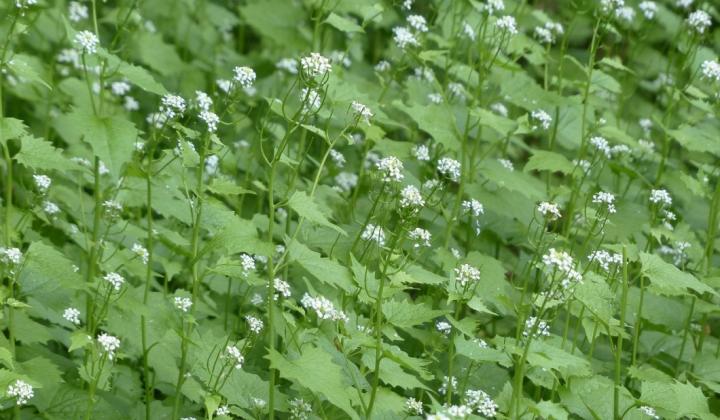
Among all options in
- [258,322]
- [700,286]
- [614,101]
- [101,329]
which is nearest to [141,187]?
[101,329]

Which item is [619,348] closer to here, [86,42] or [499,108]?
[86,42]

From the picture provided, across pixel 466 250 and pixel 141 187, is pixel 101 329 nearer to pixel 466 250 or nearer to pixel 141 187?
pixel 141 187

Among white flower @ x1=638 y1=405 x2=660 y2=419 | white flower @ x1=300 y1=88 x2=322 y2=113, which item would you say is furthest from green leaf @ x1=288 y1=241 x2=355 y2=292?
white flower @ x1=638 y1=405 x2=660 y2=419

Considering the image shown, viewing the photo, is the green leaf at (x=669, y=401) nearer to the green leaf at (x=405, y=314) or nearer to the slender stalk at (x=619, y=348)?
the slender stalk at (x=619, y=348)

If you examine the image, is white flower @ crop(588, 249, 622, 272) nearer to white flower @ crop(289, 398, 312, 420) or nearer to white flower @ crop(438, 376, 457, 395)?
white flower @ crop(438, 376, 457, 395)

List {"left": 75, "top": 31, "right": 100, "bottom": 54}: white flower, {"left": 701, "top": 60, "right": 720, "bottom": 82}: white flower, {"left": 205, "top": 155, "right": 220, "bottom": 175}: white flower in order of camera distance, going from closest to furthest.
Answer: {"left": 75, "top": 31, "right": 100, "bottom": 54}: white flower
{"left": 205, "top": 155, "right": 220, "bottom": 175}: white flower
{"left": 701, "top": 60, "right": 720, "bottom": 82}: white flower

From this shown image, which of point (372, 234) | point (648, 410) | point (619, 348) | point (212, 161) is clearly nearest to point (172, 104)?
point (372, 234)

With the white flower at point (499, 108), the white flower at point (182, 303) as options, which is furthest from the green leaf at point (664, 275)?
the white flower at point (499, 108)
